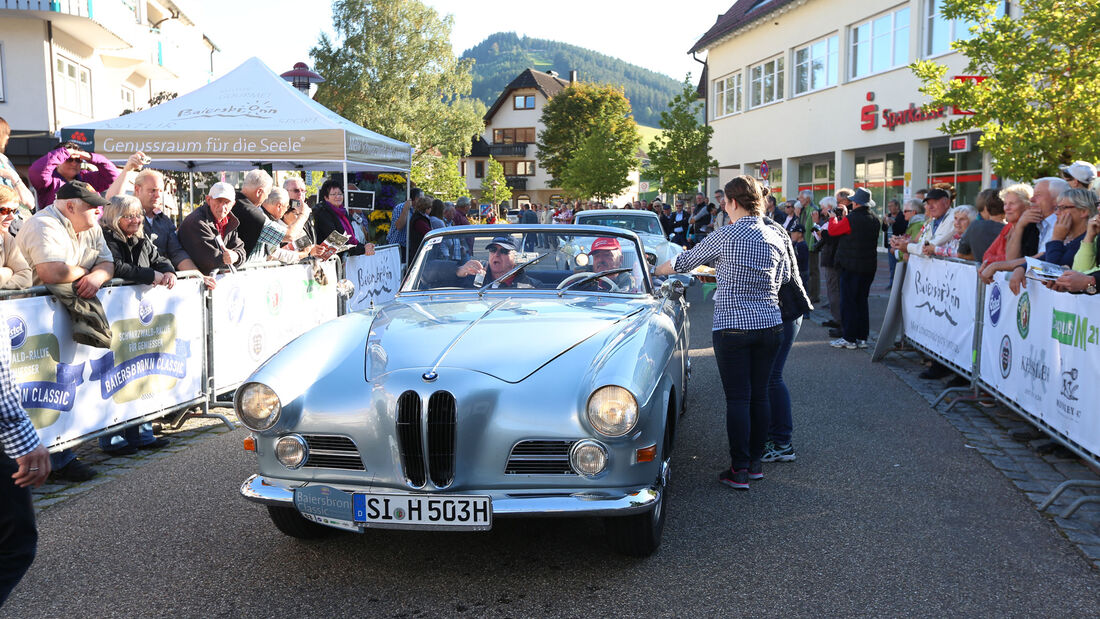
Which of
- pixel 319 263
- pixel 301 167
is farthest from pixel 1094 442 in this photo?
pixel 301 167

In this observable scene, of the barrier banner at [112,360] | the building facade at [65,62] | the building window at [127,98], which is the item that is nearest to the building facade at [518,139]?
the building window at [127,98]

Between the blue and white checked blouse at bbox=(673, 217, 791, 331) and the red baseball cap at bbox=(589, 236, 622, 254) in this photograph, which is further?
the red baseball cap at bbox=(589, 236, 622, 254)

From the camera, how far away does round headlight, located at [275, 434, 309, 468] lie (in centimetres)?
380

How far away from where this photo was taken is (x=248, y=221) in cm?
802

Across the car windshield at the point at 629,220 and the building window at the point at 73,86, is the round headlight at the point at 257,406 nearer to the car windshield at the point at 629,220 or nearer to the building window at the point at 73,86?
the car windshield at the point at 629,220

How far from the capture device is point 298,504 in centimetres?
370

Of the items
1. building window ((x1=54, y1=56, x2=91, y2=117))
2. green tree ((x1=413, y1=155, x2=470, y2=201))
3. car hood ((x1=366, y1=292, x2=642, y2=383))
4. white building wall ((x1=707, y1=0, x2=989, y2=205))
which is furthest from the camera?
green tree ((x1=413, y1=155, x2=470, y2=201))

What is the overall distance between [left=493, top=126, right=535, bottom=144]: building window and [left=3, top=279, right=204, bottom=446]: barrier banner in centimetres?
8644

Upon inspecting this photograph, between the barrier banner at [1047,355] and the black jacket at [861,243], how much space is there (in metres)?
3.04

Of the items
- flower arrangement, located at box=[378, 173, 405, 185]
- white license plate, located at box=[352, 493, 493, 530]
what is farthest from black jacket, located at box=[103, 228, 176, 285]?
flower arrangement, located at box=[378, 173, 405, 185]

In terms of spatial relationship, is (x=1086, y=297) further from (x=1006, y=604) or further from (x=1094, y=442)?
(x=1006, y=604)

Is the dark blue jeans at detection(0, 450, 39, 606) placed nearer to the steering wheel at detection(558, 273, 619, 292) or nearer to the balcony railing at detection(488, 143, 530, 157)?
the steering wheel at detection(558, 273, 619, 292)

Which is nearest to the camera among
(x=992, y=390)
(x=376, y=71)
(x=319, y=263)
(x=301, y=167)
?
(x=992, y=390)

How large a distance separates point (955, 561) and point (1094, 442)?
162 cm
